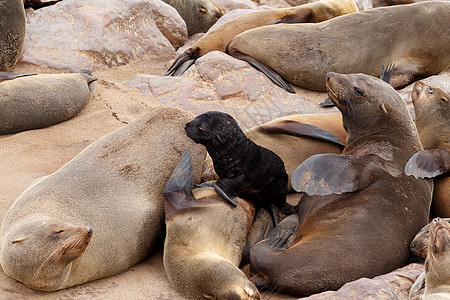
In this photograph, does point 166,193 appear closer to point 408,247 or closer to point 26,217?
point 26,217

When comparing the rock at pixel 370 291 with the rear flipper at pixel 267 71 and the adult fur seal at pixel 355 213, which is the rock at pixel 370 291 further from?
the rear flipper at pixel 267 71

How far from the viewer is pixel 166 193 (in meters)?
4.04

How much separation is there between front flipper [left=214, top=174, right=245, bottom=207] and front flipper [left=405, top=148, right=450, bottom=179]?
1.12 meters

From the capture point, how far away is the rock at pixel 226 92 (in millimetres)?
6191

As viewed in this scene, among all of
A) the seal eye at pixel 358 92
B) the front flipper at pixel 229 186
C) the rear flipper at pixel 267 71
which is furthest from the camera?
the rear flipper at pixel 267 71

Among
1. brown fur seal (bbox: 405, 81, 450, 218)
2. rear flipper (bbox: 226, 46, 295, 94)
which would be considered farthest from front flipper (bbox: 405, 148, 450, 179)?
rear flipper (bbox: 226, 46, 295, 94)

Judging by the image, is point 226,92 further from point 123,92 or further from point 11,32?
point 11,32

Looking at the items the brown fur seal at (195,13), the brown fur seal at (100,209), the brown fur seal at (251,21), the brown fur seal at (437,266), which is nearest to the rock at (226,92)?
the brown fur seal at (251,21)

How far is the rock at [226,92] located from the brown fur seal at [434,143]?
113 cm

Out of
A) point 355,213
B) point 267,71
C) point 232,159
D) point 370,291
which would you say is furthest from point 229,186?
point 267,71

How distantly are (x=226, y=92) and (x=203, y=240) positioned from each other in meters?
2.85

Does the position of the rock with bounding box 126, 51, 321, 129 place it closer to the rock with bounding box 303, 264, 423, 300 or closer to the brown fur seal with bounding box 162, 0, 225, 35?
the rock with bounding box 303, 264, 423, 300

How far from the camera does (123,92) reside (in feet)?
22.0

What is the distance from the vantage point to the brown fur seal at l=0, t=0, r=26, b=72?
22.2ft
